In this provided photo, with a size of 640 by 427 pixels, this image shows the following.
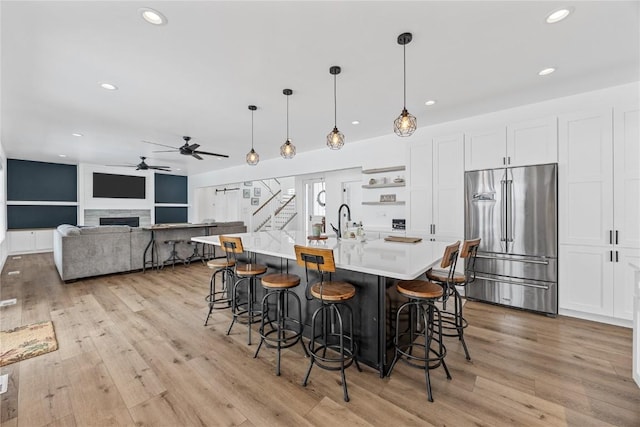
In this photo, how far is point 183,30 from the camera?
212 cm

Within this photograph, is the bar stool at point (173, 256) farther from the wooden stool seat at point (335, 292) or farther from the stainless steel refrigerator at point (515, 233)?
the stainless steel refrigerator at point (515, 233)

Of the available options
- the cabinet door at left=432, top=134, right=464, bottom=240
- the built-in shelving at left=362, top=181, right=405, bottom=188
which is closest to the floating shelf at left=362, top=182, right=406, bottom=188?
the built-in shelving at left=362, top=181, right=405, bottom=188

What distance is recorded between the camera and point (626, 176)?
2980 mm

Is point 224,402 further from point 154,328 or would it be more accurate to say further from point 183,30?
point 183,30

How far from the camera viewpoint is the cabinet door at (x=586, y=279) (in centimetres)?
308

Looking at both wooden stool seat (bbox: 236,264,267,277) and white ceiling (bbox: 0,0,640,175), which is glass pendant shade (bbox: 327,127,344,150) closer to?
white ceiling (bbox: 0,0,640,175)

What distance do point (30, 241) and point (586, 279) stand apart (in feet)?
39.9

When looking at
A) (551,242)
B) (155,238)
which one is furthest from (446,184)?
(155,238)

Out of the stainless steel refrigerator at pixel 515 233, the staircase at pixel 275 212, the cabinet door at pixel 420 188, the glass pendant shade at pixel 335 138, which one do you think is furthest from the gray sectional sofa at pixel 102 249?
the stainless steel refrigerator at pixel 515 233

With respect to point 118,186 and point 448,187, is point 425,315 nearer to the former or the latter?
point 448,187

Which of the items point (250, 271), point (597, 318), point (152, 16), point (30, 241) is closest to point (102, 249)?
point (250, 271)

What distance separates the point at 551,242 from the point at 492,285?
0.88 m

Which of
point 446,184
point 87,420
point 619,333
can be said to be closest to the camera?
point 87,420

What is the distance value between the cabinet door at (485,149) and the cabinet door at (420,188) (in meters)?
0.54
